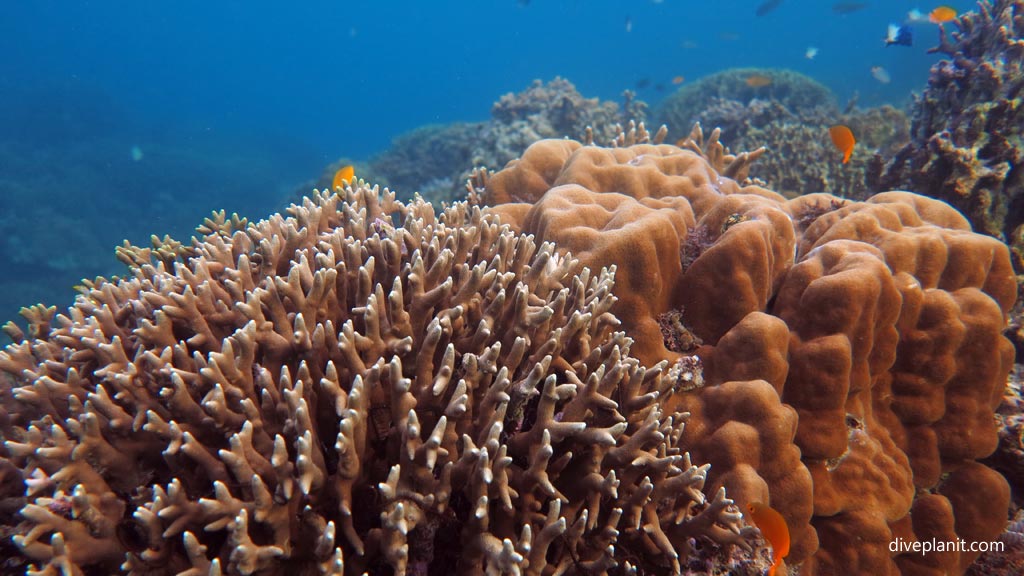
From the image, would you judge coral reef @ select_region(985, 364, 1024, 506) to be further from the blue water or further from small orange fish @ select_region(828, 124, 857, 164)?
the blue water

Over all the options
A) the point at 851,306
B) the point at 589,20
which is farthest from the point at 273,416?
the point at 589,20

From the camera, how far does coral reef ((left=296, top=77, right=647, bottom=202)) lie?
491 inches

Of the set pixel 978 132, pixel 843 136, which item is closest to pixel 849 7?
pixel 843 136

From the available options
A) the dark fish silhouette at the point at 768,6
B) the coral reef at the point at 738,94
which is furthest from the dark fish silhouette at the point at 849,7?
the coral reef at the point at 738,94

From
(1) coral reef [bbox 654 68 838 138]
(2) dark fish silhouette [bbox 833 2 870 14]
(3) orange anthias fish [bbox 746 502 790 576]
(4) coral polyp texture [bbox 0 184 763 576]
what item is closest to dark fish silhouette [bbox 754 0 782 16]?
(2) dark fish silhouette [bbox 833 2 870 14]

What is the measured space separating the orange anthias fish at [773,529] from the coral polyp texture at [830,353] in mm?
178

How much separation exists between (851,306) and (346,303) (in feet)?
10.5

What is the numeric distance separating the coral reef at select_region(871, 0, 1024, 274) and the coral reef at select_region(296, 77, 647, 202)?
16.3 ft

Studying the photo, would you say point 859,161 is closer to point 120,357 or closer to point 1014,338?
point 1014,338

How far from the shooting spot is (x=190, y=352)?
2.65 m

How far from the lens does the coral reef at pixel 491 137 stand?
1247 centimetres

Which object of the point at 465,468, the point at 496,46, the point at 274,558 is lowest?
the point at 274,558

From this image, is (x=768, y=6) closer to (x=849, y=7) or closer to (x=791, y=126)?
(x=849, y=7)

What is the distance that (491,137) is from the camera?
1291 cm
